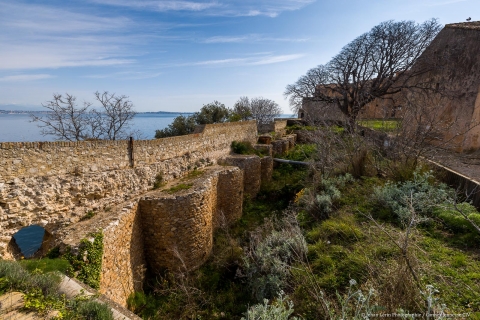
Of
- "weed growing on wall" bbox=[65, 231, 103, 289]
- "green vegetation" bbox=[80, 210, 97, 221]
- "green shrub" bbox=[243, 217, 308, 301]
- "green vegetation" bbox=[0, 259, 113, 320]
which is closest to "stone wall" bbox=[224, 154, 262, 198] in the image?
"green shrub" bbox=[243, 217, 308, 301]

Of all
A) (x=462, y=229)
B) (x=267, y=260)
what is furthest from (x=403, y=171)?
(x=267, y=260)

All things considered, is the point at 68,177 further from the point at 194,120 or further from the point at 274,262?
the point at 194,120

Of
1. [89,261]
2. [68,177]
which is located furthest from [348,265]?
[68,177]

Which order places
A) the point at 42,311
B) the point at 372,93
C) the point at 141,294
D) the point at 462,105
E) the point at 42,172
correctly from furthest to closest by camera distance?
the point at 372,93
the point at 462,105
the point at 141,294
the point at 42,172
the point at 42,311

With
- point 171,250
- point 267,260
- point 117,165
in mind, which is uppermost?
point 117,165

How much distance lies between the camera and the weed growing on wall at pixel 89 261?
14.9 ft

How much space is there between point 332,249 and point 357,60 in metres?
20.7

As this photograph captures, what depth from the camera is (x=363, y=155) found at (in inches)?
389

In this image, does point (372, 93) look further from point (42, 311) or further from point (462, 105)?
point (42, 311)

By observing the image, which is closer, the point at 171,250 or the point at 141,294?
the point at 141,294

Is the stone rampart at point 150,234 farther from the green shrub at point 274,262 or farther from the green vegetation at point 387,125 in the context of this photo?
the green vegetation at point 387,125

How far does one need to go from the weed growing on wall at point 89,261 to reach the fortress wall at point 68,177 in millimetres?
1183

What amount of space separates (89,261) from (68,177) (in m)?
2.06

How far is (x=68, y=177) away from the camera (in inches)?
220
